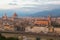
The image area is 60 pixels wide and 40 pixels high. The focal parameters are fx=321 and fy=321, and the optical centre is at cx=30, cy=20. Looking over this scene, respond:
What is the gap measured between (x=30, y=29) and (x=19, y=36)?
13.3 inches

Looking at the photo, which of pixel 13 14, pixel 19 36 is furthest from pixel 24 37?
pixel 13 14

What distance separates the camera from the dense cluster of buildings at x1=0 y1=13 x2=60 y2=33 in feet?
26.3

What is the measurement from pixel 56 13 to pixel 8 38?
4.49 ft

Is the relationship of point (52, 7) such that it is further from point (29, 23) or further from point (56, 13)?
point (29, 23)

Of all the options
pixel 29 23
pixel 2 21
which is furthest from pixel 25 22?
pixel 2 21

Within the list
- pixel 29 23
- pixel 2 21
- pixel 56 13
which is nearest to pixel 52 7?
pixel 56 13

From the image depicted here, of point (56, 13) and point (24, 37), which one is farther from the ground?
point (56, 13)

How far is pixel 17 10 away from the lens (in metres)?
8.26

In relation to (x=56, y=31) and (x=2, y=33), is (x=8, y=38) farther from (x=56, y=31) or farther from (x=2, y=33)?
(x=56, y=31)

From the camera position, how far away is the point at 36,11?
8.15m

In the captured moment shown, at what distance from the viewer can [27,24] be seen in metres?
8.18

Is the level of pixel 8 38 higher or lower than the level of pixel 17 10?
lower

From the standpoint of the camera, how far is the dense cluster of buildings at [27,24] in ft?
26.3

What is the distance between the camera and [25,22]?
26.8 ft
